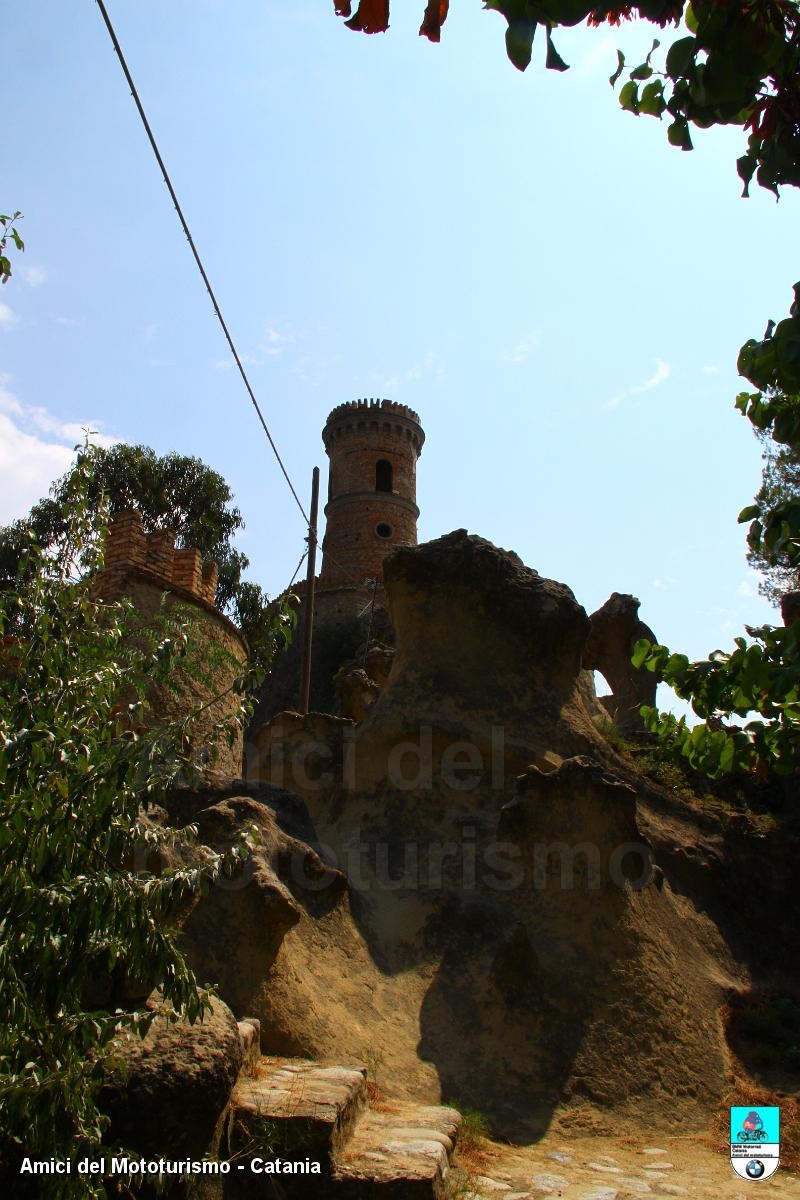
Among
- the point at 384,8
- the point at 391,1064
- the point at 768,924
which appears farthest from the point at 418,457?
the point at 384,8

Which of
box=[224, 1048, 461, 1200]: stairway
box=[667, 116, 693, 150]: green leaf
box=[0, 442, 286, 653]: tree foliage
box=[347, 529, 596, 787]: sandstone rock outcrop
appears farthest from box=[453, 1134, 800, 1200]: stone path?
box=[0, 442, 286, 653]: tree foliage

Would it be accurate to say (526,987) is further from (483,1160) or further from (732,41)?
(732,41)

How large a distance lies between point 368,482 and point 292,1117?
3975cm

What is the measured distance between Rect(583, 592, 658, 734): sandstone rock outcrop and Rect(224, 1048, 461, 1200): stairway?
9.20 metres

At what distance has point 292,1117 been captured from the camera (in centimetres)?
387

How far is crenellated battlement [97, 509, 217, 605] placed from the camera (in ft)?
47.5

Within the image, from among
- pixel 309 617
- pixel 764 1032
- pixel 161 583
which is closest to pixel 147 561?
pixel 161 583

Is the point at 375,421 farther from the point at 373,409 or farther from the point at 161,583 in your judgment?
the point at 161,583

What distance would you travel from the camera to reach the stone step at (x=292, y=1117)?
3.79 m

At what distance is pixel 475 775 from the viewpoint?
8094 mm

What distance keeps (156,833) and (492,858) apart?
168 inches

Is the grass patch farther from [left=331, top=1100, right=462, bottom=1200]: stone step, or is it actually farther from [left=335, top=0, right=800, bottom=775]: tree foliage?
[left=335, top=0, right=800, bottom=775]: tree foliage

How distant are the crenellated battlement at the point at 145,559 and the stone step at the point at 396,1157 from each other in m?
10.4

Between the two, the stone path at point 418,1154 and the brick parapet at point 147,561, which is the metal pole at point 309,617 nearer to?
the brick parapet at point 147,561
